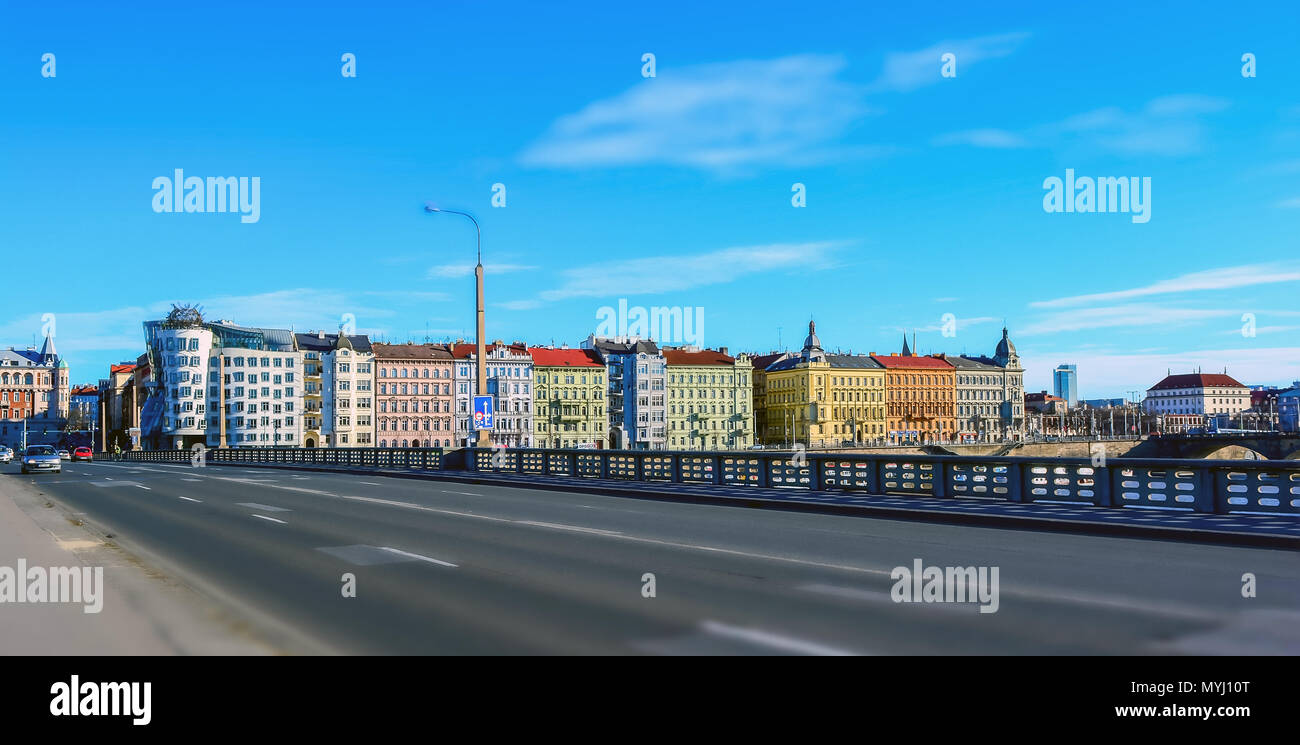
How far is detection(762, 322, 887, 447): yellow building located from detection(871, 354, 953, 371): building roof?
259 centimetres

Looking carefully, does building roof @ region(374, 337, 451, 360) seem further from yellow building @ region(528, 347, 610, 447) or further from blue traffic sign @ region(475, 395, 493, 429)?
blue traffic sign @ region(475, 395, 493, 429)

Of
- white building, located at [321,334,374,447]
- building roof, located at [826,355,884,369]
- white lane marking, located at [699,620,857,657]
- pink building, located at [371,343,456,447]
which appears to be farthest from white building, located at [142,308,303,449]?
white lane marking, located at [699,620,857,657]

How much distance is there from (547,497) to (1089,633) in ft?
62.8

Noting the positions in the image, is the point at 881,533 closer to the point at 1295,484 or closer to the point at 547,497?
the point at 1295,484

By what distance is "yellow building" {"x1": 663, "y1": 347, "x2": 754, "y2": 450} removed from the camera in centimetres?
15550

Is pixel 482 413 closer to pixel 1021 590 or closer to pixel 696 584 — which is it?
pixel 696 584

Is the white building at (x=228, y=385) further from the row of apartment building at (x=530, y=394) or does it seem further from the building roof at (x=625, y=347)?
the building roof at (x=625, y=347)

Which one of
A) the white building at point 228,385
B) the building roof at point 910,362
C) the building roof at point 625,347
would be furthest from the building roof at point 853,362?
the white building at point 228,385

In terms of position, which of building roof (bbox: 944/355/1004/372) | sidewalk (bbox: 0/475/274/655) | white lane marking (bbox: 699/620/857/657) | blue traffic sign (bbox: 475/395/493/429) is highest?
building roof (bbox: 944/355/1004/372)

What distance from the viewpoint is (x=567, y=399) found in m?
149
